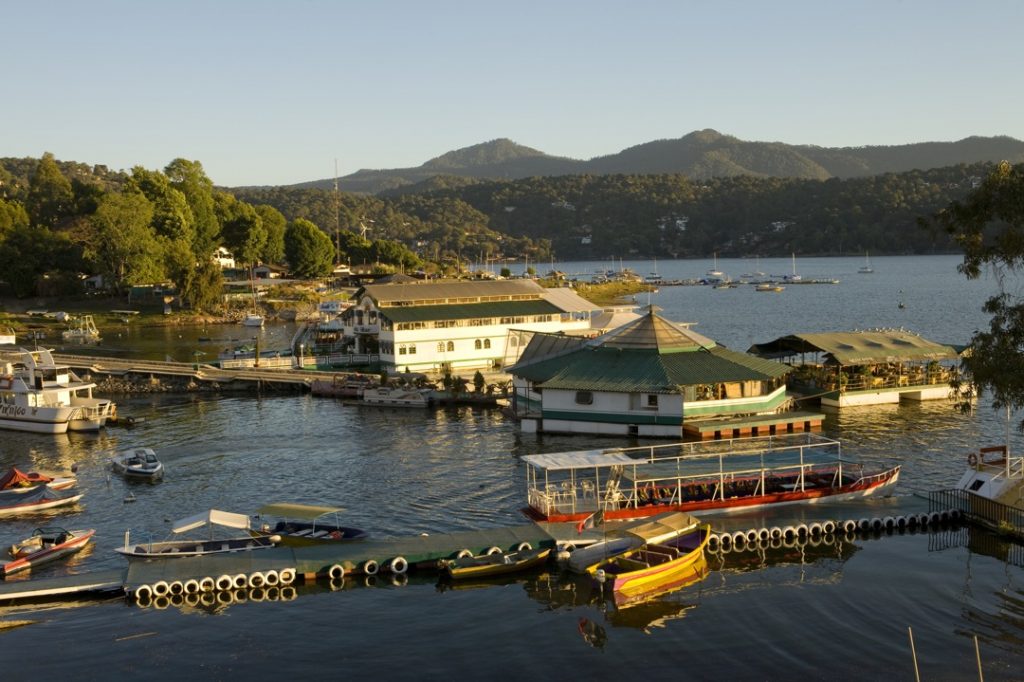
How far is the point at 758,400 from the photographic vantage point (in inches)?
2397

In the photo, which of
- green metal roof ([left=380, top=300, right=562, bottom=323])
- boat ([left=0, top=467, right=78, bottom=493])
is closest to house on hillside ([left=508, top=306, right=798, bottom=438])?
green metal roof ([left=380, top=300, right=562, bottom=323])

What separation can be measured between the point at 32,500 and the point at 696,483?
105 feet

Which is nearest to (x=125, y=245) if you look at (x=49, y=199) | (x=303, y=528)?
(x=49, y=199)


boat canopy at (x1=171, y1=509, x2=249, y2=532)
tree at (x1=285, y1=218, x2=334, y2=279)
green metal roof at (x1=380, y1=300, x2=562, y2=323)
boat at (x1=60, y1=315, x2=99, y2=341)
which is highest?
tree at (x1=285, y1=218, x2=334, y2=279)

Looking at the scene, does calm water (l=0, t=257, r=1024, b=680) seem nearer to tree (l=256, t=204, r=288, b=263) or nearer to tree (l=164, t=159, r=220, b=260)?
tree (l=164, t=159, r=220, b=260)

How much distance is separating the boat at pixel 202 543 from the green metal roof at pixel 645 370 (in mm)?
25855

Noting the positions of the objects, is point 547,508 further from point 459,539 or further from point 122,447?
point 122,447

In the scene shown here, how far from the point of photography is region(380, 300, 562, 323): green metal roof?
8319 cm

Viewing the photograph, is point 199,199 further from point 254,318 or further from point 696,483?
point 696,483

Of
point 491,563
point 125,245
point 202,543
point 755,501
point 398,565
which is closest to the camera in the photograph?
point 491,563

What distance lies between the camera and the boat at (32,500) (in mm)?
45688

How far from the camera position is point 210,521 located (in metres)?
37.8

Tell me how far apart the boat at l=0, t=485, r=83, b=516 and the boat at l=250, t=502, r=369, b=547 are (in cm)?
1282

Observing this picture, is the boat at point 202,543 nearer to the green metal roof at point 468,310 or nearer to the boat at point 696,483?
the boat at point 696,483
